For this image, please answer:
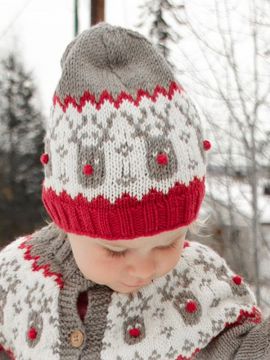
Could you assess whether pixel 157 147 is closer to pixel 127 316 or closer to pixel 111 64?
pixel 111 64

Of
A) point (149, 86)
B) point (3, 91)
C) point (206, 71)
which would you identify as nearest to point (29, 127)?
point (3, 91)

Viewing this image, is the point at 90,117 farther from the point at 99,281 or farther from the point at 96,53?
the point at 99,281

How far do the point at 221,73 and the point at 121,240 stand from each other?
4.58 ft

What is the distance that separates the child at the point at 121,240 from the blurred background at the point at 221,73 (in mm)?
813

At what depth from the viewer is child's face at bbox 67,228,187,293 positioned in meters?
0.89

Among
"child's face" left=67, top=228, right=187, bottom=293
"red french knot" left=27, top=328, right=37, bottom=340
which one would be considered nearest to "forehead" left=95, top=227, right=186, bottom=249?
"child's face" left=67, top=228, right=187, bottom=293

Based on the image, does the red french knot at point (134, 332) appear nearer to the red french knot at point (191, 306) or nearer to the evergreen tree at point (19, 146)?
the red french knot at point (191, 306)

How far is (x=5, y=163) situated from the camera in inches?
133

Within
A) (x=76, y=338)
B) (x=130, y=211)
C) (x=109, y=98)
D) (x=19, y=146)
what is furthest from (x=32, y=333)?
(x=19, y=146)

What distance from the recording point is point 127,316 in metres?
1.02

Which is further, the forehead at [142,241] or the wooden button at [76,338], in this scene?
the wooden button at [76,338]

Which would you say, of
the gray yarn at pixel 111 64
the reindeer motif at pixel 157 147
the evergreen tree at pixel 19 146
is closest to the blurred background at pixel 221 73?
the evergreen tree at pixel 19 146

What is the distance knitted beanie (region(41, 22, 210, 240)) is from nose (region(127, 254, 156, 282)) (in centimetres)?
5

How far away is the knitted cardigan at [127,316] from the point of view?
1.00 metres
